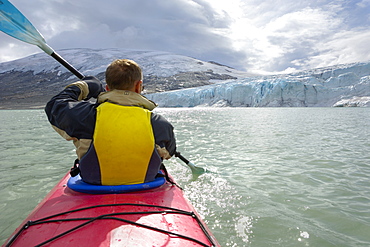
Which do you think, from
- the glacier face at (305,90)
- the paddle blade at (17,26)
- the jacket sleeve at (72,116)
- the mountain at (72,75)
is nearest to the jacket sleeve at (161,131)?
the jacket sleeve at (72,116)

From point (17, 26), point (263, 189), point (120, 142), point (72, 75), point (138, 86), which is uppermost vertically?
point (72, 75)

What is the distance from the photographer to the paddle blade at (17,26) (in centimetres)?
271

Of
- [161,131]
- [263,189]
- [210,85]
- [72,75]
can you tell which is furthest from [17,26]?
[72,75]

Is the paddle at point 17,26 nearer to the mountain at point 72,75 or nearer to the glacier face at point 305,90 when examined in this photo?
the glacier face at point 305,90

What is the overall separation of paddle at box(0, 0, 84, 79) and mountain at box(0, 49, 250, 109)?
181 feet

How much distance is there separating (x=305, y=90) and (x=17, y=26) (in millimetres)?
35897

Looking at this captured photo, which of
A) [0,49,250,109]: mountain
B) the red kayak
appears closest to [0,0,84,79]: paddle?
the red kayak

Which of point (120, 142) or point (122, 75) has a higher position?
point (122, 75)

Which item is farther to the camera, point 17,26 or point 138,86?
point 17,26

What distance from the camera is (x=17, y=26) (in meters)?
2.86

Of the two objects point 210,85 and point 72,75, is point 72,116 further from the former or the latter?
point 72,75

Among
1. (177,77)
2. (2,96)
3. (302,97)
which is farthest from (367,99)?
(2,96)

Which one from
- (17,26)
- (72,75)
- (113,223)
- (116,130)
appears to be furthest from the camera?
(72,75)

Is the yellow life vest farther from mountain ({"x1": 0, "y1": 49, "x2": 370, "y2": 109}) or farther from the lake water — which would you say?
mountain ({"x1": 0, "y1": 49, "x2": 370, "y2": 109})
